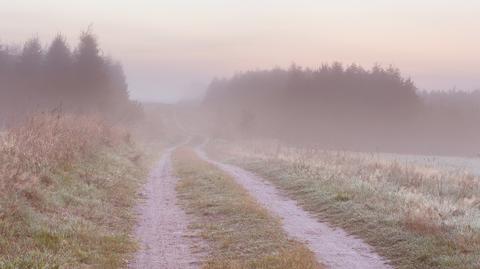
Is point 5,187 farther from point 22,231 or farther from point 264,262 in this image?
point 264,262

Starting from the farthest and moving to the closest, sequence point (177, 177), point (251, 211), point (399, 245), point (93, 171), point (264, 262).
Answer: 1. point (177, 177)
2. point (93, 171)
3. point (251, 211)
4. point (399, 245)
5. point (264, 262)

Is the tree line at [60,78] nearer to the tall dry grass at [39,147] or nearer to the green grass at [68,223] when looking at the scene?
the tall dry grass at [39,147]

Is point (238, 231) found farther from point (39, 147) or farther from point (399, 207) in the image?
point (39, 147)

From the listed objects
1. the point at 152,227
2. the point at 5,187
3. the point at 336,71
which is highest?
the point at 336,71

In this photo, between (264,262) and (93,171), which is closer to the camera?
(264,262)

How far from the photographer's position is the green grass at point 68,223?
385 inches

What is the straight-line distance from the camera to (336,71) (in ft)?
315

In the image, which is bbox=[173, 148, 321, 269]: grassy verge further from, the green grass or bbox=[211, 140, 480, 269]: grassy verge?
bbox=[211, 140, 480, 269]: grassy verge

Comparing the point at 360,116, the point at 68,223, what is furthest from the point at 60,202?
the point at 360,116

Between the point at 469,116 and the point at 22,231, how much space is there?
10283cm

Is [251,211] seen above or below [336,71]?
below

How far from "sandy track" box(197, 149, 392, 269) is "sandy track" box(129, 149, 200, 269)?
2686mm

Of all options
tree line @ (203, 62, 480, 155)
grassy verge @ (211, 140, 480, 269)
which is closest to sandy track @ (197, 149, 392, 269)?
grassy verge @ (211, 140, 480, 269)

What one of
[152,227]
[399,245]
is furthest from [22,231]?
[399,245]
